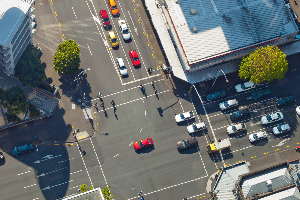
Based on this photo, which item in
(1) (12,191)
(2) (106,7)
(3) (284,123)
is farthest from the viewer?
(2) (106,7)

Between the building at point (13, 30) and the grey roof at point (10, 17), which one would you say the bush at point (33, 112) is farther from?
the grey roof at point (10, 17)

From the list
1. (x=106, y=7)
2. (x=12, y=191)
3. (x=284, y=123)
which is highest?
(x=106, y=7)

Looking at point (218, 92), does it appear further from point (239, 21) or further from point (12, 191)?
point (12, 191)

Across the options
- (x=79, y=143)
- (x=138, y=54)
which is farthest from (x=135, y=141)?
(x=138, y=54)

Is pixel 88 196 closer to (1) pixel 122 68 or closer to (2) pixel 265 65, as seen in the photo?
(1) pixel 122 68

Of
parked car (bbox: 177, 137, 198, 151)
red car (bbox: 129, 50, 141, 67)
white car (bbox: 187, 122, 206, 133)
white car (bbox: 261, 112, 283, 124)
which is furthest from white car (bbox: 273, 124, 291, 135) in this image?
red car (bbox: 129, 50, 141, 67)

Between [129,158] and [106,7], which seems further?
[106,7]

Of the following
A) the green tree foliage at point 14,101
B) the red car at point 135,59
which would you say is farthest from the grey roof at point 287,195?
the green tree foliage at point 14,101
